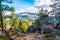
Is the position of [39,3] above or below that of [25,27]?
above

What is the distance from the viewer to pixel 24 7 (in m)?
4.91

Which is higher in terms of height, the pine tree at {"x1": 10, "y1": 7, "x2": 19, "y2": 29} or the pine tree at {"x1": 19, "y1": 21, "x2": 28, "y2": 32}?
the pine tree at {"x1": 10, "y1": 7, "x2": 19, "y2": 29}

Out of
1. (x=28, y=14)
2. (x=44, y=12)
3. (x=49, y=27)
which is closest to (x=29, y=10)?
(x=28, y=14)

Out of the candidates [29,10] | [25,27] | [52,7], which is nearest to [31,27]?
[25,27]

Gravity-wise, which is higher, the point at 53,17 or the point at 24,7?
the point at 24,7

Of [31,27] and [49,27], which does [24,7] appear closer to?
[31,27]

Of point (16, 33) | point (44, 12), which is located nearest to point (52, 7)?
point (44, 12)

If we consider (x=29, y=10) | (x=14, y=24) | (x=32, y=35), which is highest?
(x=29, y=10)

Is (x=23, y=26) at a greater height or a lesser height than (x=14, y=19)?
lesser

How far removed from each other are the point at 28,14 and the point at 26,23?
0.27 meters

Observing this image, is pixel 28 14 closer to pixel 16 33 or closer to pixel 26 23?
pixel 26 23

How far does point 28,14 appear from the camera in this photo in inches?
191

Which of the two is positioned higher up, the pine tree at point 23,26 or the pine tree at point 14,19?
the pine tree at point 14,19

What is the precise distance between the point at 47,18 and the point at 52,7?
Answer: 13.5 inches
